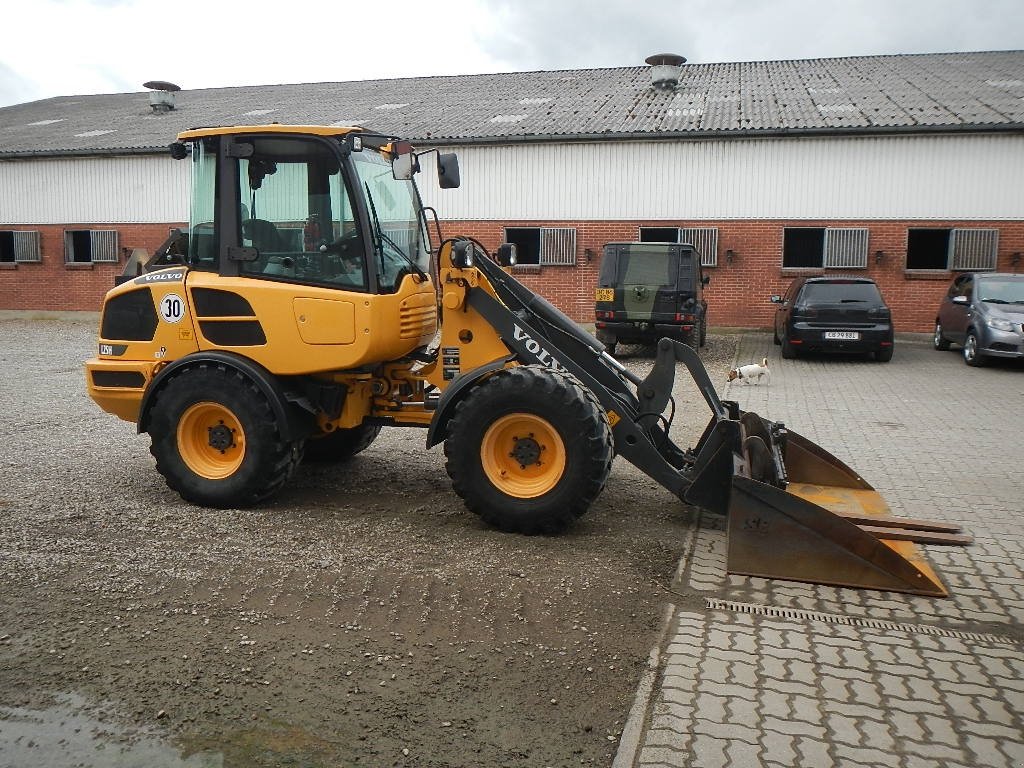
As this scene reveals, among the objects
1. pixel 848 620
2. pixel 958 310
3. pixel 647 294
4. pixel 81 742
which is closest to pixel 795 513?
pixel 848 620

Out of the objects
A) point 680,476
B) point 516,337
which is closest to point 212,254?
point 516,337

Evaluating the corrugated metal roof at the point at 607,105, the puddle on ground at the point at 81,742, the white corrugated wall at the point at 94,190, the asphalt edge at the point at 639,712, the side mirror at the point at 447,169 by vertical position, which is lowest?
the puddle on ground at the point at 81,742

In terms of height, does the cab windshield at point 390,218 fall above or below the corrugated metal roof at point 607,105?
below

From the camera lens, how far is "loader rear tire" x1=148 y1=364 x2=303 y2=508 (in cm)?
607

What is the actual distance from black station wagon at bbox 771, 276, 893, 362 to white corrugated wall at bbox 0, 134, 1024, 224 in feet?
16.6

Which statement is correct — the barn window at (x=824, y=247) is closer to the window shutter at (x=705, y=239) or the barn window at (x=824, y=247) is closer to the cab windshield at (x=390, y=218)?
the window shutter at (x=705, y=239)

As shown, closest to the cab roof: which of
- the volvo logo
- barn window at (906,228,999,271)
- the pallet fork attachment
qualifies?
the volvo logo

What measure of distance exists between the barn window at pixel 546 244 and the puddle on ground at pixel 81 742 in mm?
19251

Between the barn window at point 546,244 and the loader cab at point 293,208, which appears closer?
the loader cab at point 293,208

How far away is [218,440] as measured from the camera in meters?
6.27

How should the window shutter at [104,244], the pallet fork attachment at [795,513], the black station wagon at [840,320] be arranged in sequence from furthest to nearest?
the window shutter at [104,244], the black station wagon at [840,320], the pallet fork attachment at [795,513]

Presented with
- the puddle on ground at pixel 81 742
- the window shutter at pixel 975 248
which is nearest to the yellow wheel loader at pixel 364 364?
the puddle on ground at pixel 81 742

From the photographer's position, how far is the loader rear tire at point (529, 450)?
18.1ft

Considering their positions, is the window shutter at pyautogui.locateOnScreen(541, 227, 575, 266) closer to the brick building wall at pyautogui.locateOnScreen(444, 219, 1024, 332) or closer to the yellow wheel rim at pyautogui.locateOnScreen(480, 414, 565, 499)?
the brick building wall at pyautogui.locateOnScreen(444, 219, 1024, 332)
